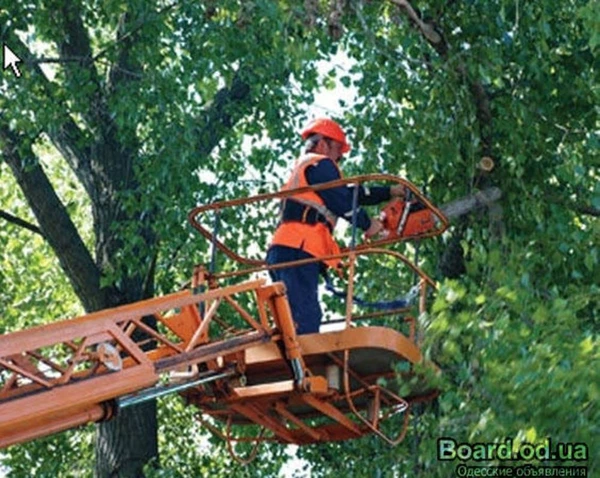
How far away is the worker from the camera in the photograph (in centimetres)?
1480

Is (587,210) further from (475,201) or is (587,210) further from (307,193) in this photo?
(307,193)

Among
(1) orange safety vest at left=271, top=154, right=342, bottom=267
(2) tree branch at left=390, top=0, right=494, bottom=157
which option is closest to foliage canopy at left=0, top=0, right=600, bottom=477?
(2) tree branch at left=390, top=0, right=494, bottom=157

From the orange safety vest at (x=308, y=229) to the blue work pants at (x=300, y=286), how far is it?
53 mm

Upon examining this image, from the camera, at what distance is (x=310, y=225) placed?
48.7 feet

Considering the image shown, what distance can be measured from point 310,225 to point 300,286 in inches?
16.0

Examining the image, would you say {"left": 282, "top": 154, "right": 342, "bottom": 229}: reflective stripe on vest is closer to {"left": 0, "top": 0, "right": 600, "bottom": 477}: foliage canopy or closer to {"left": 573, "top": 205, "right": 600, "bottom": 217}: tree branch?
{"left": 0, "top": 0, "right": 600, "bottom": 477}: foliage canopy

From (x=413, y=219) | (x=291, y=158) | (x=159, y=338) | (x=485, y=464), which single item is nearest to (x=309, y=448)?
(x=291, y=158)

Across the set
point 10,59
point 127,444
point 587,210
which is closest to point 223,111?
point 10,59

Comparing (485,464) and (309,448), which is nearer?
(485,464)

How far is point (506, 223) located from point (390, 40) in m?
1.62

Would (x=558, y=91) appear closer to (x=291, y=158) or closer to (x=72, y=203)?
(x=291, y=158)

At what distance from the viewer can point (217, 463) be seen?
2258 cm

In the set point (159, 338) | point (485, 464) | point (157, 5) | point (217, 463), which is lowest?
point (485, 464)

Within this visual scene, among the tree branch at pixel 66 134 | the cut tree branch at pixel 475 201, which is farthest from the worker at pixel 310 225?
the tree branch at pixel 66 134
